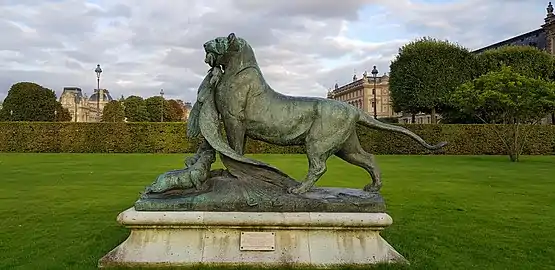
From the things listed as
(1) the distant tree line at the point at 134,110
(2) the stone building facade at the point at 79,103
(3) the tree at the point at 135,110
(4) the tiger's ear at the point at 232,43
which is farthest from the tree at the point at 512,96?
(2) the stone building facade at the point at 79,103

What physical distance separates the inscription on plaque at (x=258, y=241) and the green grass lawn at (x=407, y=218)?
1.66 meters

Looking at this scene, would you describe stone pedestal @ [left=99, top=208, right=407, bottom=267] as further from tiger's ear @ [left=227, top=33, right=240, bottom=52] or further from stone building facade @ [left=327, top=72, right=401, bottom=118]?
stone building facade @ [left=327, top=72, right=401, bottom=118]

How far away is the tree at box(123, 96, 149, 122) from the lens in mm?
85250

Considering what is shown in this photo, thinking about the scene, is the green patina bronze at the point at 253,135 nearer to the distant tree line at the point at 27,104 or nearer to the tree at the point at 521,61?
the tree at the point at 521,61

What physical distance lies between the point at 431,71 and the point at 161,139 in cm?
2210

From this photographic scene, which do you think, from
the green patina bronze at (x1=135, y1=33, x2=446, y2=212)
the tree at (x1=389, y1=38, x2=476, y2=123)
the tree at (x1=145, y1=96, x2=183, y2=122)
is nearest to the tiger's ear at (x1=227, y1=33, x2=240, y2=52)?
the green patina bronze at (x1=135, y1=33, x2=446, y2=212)

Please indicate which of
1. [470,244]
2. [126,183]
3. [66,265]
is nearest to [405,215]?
[470,244]

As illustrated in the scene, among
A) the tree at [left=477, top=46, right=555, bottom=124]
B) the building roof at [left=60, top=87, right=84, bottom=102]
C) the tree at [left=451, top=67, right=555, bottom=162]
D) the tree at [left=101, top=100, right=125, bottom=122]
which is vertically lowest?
the tree at [left=451, top=67, right=555, bottom=162]

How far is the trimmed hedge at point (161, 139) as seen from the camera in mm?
33188

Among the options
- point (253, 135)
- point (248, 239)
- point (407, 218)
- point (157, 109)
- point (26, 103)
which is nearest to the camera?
point (248, 239)

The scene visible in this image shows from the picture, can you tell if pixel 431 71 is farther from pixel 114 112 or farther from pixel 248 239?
pixel 114 112

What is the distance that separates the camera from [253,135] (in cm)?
581

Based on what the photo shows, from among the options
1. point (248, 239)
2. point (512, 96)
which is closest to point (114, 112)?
point (512, 96)

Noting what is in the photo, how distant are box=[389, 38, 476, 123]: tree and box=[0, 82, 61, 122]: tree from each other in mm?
52642
